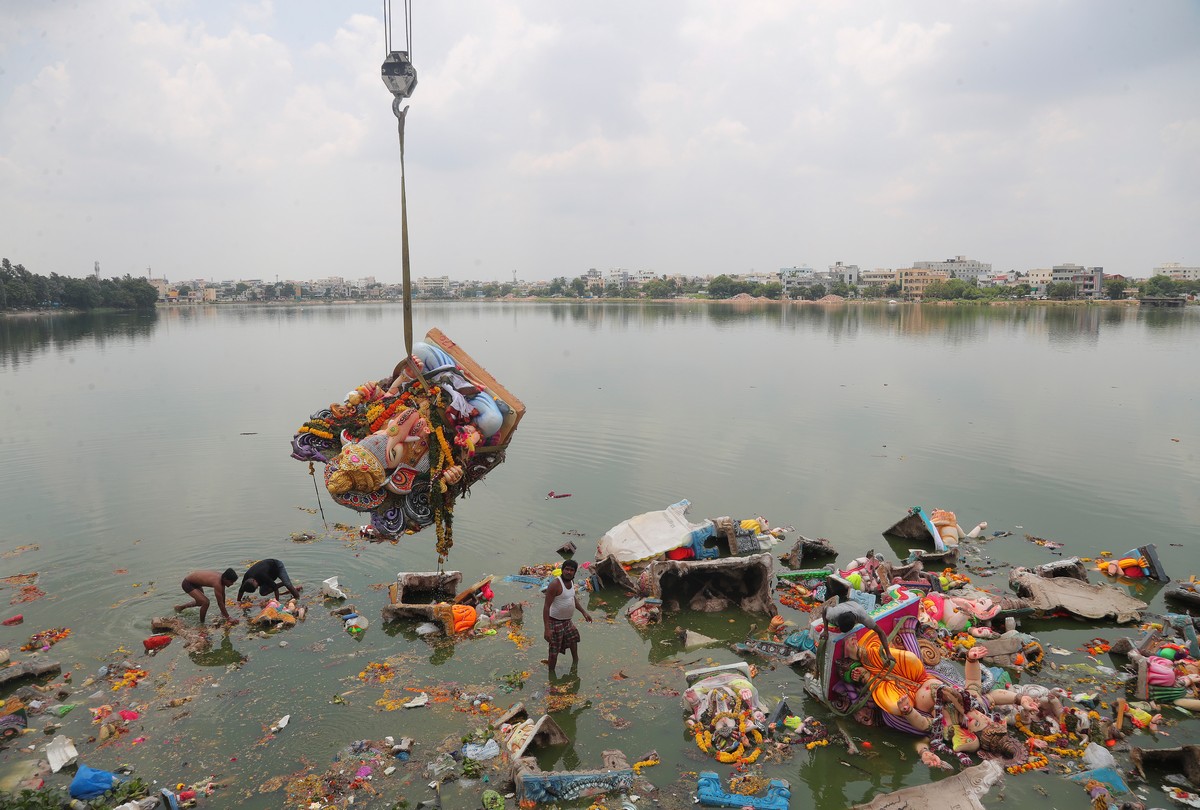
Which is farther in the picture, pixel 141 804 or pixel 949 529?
pixel 949 529

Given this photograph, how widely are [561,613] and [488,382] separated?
101 inches

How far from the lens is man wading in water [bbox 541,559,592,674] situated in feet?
22.8

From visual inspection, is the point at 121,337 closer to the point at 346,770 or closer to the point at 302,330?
the point at 302,330

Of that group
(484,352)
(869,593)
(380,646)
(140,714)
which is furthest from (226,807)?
(484,352)

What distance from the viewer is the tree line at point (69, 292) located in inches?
2702

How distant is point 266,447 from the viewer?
17062 mm

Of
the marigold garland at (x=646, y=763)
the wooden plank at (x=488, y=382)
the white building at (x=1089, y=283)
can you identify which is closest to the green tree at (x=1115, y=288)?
the white building at (x=1089, y=283)

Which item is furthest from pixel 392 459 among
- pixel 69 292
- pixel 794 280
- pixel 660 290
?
pixel 794 280

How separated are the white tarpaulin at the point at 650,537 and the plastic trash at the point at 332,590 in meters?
3.50

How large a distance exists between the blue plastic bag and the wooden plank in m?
4.02

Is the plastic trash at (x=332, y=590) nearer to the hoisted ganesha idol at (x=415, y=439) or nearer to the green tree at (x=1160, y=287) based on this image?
the hoisted ganesha idol at (x=415, y=439)

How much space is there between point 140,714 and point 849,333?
2045 inches

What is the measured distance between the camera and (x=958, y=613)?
318 inches

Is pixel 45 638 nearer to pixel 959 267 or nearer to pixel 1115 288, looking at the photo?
pixel 1115 288
